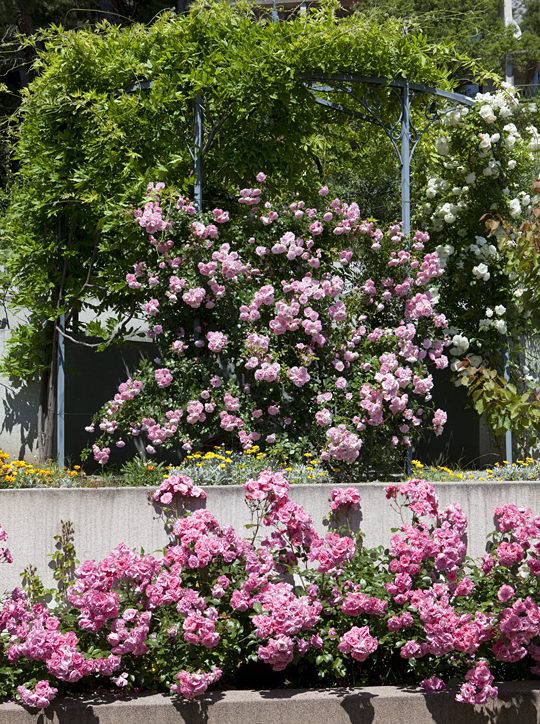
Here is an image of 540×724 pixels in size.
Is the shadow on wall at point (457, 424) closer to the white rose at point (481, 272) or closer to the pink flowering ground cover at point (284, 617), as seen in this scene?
the white rose at point (481, 272)

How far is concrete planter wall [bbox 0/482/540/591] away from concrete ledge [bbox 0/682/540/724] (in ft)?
3.31

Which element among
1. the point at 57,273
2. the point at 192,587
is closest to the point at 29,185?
the point at 57,273

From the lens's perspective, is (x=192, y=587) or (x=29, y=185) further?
(x=29, y=185)

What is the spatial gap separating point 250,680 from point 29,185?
529 cm

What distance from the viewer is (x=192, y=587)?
3.46m

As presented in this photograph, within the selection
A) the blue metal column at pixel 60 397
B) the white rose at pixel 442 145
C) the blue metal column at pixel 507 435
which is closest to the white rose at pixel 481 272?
the blue metal column at pixel 507 435

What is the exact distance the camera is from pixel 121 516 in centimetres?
411

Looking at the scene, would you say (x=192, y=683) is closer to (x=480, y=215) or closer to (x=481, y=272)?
(x=481, y=272)

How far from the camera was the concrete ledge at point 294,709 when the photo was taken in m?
3.08

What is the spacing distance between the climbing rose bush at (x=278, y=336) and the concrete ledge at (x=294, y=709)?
7.21ft

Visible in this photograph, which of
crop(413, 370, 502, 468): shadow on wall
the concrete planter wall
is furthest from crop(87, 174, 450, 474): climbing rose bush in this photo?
crop(413, 370, 502, 468): shadow on wall

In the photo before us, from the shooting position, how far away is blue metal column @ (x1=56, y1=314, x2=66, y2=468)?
22.2ft

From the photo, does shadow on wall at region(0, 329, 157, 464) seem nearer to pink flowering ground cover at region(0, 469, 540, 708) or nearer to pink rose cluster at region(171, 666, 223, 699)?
pink flowering ground cover at region(0, 469, 540, 708)

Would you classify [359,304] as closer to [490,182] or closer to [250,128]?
[250,128]
